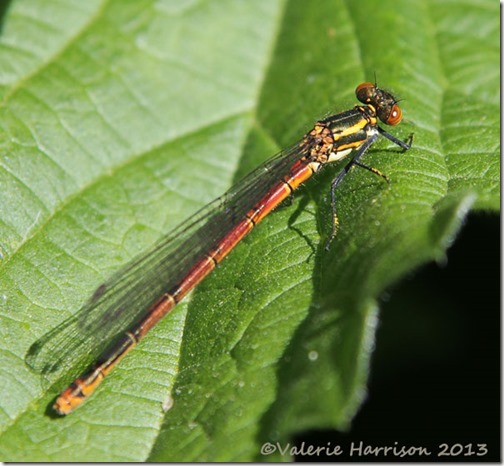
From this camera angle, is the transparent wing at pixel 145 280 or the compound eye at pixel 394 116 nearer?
the transparent wing at pixel 145 280

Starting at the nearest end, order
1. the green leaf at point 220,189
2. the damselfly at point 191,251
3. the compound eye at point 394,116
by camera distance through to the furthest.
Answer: the green leaf at point 220,189 < the damselfly at point 191,251 < the compound eye at point 394,116

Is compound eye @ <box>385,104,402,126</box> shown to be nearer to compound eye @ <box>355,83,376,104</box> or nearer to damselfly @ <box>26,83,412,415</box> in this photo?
damselfly @ <box>26,83,412,415</box>

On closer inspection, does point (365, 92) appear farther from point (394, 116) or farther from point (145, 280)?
point (145, 280)

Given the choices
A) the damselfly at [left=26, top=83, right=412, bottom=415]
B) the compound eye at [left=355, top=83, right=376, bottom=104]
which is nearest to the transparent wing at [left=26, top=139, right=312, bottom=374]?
the damselfly at [left=26, top=83, right=412, bottom=415]

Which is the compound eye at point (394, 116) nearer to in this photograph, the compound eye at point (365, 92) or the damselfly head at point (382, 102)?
the damselfly head at point (382, 102)

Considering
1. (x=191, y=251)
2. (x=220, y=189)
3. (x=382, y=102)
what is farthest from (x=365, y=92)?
(x=191, y=251)

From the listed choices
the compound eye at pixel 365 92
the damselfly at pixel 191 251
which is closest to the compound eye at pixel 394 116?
the damselfly at pixel 191 251

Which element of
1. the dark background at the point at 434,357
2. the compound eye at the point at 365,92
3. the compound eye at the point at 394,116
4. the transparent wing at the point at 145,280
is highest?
the transparent wing at the point at 145,280

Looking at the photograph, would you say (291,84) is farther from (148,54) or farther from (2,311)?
(2,311)
